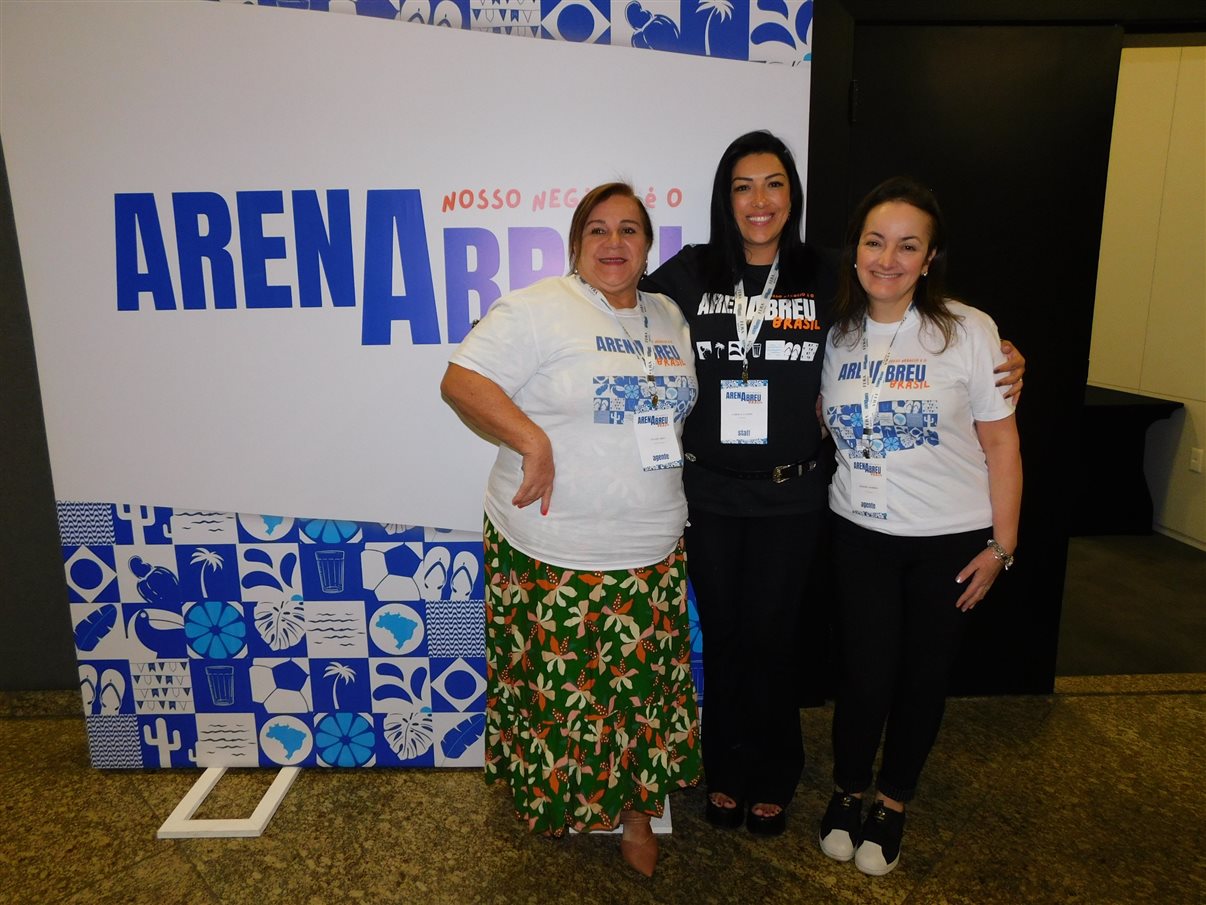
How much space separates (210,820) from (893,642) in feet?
6.27

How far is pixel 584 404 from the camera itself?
1723mm

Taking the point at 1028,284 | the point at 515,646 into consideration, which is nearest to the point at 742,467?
the point at 515,646

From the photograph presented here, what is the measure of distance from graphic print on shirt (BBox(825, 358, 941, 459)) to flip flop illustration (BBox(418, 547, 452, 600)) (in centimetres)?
122

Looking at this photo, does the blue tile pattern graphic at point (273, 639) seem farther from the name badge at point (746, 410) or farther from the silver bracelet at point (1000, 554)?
the silver bracelet at point (1000, 554)

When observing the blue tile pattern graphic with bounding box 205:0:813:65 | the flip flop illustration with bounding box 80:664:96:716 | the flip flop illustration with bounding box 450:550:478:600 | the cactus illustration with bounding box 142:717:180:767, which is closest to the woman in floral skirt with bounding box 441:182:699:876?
the flip flop illustration with bounding box 450:550:478:600

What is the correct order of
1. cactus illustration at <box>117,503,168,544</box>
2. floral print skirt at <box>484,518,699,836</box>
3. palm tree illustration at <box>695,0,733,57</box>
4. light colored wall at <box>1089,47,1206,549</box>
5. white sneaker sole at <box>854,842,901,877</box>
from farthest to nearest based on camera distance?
light colored wall at <box>1089,47,1206,549</box>
cactus illustration at <box>117,503,168,544</box>
palm tree illustration at <box>695,0,733,57</box>
white sneaker sole at <box>854,842,901,877</box>
floral print skirt at <box>484,518,699,836</box>

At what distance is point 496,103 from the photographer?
2080 millimetres

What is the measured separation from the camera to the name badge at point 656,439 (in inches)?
68.4

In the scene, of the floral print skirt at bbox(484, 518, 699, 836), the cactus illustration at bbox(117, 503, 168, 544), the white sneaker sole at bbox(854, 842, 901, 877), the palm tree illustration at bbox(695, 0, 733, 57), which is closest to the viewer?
the floral print skirt at bbox(484, 518, 699, 836)

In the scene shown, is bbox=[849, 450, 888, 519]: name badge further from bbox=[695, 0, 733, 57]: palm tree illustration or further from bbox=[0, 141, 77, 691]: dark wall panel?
bbox=[0, 141, 77, 691]: dark wall panel

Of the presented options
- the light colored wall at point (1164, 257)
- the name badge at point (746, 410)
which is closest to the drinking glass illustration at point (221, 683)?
the name badge at point (746, 410)

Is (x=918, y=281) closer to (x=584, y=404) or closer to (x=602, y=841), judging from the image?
(x=584, y=404)

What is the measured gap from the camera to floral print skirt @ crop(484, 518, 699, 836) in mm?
1801

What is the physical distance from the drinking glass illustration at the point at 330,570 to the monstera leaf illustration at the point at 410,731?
0.44m
